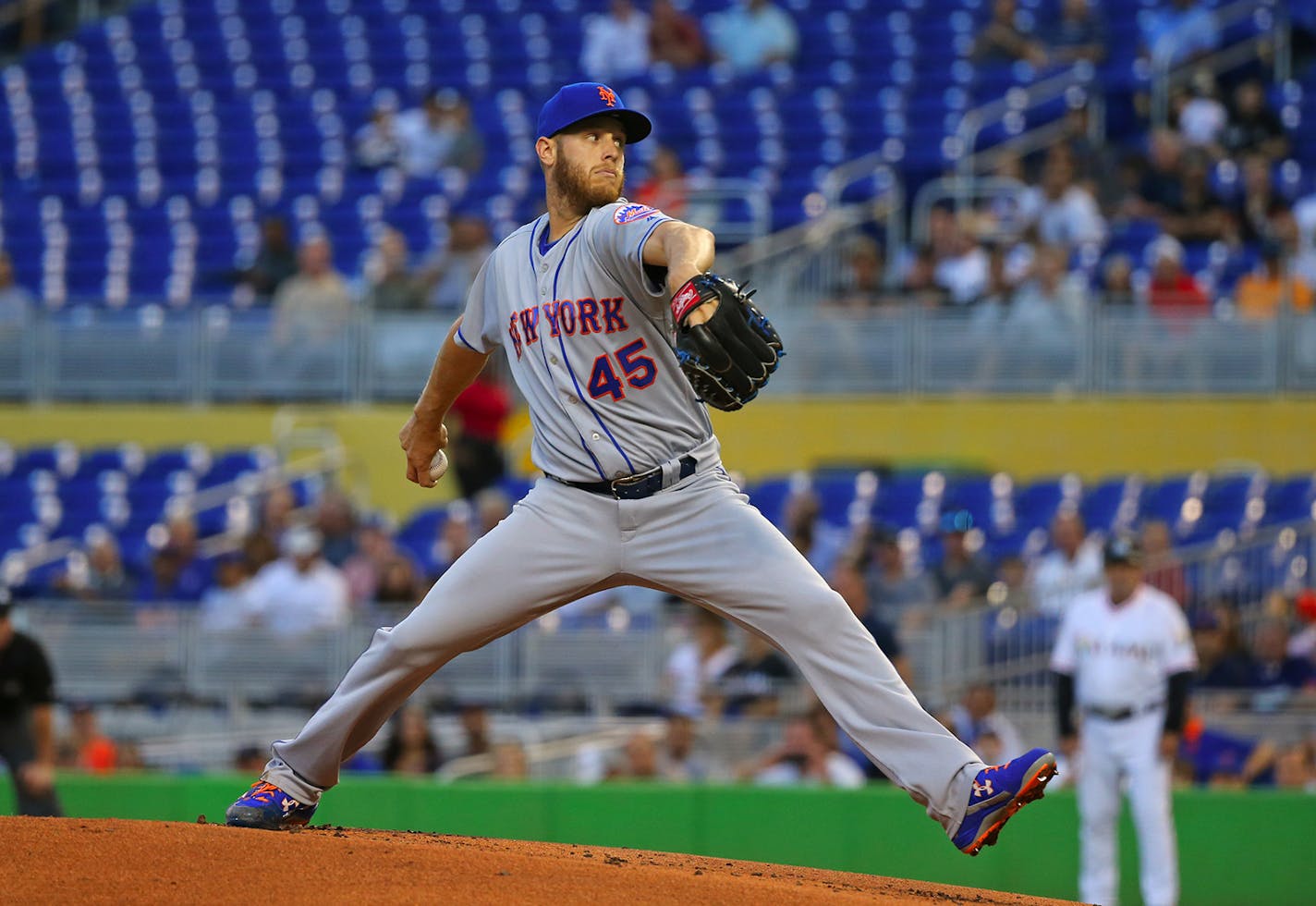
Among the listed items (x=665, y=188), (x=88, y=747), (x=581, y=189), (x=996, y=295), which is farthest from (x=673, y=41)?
(x=581, y=189)

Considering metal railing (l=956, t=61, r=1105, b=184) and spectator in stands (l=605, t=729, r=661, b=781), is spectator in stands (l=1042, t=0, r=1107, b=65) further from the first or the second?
spectator in stands (l=605, t=729, r=661, b=781)

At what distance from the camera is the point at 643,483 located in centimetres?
543

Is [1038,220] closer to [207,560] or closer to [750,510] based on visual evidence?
[207,560]

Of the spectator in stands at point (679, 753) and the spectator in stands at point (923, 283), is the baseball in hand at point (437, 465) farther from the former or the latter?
the spectator in stands at point (923, 283)

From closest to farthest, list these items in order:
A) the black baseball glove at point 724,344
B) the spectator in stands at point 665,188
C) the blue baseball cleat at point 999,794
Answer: the black baseball glove at point 724,344
the blue baseball cleat at point 999,794
the spectator in stands at point 665,188

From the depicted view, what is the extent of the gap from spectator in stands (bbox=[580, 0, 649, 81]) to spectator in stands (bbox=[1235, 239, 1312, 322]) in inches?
265

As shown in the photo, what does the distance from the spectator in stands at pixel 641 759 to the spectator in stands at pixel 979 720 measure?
1.65 meters

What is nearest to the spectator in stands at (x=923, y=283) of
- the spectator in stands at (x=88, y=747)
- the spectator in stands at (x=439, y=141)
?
the spectator in stands at (x=439, y=141)

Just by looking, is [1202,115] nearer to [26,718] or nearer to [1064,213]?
[1064,213]

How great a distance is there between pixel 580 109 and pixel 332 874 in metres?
2.17

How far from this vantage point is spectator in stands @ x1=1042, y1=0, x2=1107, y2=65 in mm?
18094

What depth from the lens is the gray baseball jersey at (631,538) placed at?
5348mm

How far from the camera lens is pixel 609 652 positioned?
11.8 m

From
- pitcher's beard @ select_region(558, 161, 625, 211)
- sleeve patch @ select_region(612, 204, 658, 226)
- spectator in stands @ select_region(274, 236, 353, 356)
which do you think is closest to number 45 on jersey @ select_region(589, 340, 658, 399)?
sleeve patch @ select_region(612, 204, 658, 226)
